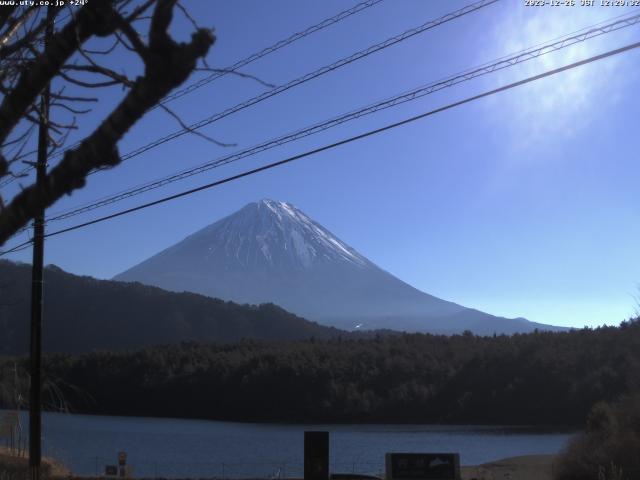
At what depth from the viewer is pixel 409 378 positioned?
2800 inches

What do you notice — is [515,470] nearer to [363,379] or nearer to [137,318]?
[363,379]

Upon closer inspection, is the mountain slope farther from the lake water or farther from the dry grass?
the dry grass

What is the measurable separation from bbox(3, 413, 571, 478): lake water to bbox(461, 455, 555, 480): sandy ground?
7.19ft

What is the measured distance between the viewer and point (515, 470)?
98.9 ft

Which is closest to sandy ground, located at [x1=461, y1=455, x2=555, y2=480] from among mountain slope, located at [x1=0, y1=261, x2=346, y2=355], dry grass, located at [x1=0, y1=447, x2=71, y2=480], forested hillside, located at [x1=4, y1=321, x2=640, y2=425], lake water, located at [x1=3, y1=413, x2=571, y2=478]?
lake water, located at [x1=3, y1=413, x2=571, y2=478]

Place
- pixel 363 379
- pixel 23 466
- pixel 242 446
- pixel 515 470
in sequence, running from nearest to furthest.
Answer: pixel 23 466 < pixel 515 470 < pixel 242 446 < pixel 363 379

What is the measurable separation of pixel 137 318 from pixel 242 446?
71242 mm

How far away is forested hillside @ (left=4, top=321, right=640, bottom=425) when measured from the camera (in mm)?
61594

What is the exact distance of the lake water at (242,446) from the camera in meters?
32.3

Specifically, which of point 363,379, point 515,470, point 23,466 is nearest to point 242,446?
point 515,470

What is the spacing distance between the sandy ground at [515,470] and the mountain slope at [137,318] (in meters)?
74.6

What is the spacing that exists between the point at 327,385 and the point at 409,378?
6685 millimetres

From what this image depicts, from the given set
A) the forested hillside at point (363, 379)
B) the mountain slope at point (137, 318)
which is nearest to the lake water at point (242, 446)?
the forested hillside at point (363, 379)

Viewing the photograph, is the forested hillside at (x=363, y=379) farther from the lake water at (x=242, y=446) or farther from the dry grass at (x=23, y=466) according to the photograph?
the dry grass at (x=23, y=466)
